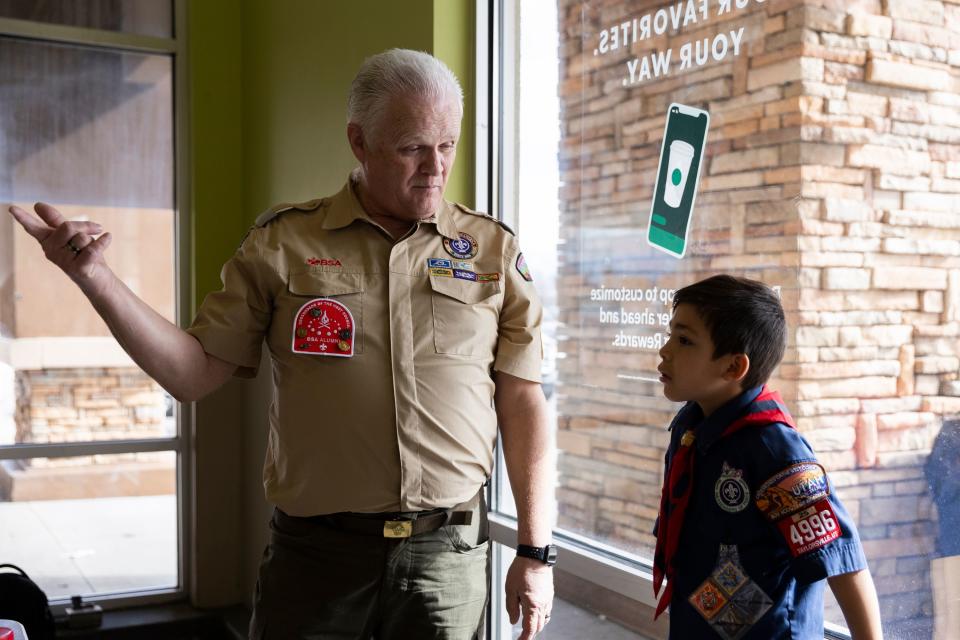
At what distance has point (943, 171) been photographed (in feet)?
5.15

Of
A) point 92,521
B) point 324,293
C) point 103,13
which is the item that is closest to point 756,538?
point 324,293

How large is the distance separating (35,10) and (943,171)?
12.0 ft

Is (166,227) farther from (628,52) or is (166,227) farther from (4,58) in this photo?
(628,52)

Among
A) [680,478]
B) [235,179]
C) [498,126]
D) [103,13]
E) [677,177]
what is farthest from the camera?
[235,179]

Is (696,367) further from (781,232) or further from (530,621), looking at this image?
(530,621)

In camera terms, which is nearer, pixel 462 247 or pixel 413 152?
pixel 413 152

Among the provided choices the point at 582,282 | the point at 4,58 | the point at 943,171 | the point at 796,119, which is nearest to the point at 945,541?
the point at 943,171

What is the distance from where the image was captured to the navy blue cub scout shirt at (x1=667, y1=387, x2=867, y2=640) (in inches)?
51.8

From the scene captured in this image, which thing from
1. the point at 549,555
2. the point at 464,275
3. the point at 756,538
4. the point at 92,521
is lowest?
the point at 92,521

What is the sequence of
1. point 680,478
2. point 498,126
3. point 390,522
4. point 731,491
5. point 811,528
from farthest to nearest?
point 498,126 < point 390,522 < point 680,478 < point 731,491 < point 811,528

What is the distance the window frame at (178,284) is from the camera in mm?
4027

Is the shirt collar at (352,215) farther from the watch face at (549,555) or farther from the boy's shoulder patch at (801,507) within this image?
the boy's shoulder patch at (801,507)

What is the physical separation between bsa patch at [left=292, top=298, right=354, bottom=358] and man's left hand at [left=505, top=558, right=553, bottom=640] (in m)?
0.51

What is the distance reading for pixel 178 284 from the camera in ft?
13.8
